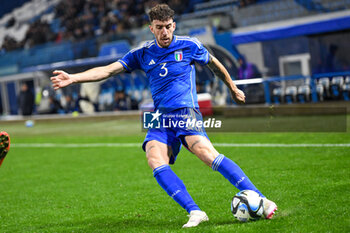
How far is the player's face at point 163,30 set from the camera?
389 centimetres

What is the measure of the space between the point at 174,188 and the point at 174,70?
3.43ft

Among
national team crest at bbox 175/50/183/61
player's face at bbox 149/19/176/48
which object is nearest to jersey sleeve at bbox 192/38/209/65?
national team crest at bbox 175/50/183/61

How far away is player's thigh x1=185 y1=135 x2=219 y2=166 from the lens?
12.6 feet

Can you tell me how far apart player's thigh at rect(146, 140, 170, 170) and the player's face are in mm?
877

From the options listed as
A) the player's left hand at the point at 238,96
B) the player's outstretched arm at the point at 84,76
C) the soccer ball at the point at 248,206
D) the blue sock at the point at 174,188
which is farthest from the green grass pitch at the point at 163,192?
the player's outstretched arm at the point at 84,76

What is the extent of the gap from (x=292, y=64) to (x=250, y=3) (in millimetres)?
3344

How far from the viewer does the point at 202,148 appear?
12.7 feet

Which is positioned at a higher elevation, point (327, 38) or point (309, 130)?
point (327, 38)

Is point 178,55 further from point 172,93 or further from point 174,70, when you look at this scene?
point 172,93

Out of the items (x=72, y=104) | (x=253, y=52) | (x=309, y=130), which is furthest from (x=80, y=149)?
(x=72, y=104)

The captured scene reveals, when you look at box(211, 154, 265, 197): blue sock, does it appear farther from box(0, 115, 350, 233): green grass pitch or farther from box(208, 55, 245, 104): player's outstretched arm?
box(208, 55, 245, 104): player's outstretched arm

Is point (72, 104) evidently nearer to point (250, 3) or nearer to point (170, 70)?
point (250, 3)

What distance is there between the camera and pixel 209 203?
4.71m
